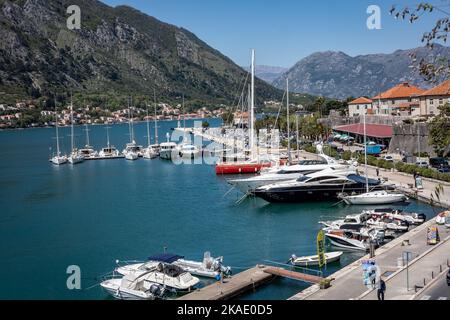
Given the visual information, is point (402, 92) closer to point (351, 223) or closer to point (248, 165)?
point (248, 165)

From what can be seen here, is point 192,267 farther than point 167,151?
No

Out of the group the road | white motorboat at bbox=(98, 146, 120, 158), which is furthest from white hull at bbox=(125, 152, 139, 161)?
the road

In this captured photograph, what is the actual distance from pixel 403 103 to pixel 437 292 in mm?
79047

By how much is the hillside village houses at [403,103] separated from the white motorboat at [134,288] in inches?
2214

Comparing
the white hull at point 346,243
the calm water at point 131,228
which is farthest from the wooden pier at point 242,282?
the white hull at point 346,243

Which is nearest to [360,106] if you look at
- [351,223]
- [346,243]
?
[351,223]

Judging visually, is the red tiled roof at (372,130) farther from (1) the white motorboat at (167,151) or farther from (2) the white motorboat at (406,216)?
(2) the white motorboat at (406,216)

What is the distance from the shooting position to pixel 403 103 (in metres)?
93.5

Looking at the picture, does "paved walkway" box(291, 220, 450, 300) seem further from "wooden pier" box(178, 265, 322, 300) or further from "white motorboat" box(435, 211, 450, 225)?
"wooden pier" box(178, 265, 322, 300)

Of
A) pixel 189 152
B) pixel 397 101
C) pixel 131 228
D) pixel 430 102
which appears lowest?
pixel 131 228

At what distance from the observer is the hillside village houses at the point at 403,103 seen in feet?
248

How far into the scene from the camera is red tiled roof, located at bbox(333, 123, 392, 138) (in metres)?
73.4

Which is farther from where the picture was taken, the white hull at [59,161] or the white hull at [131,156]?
the white hull at [131,156]
